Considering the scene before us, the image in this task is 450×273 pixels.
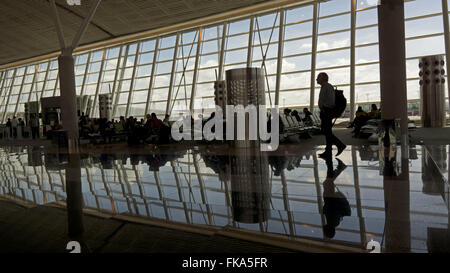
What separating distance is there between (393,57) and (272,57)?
43.7 ft

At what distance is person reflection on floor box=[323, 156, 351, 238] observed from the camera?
2.77 metres

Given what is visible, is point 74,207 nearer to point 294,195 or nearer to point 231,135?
point 294,195

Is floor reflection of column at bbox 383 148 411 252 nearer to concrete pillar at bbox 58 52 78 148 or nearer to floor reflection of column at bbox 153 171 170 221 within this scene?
floor reflection of column at bbox 153 171 170 221

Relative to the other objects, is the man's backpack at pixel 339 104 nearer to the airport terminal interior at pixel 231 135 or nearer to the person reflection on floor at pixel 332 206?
the airport terminal interior at pixel 231 135

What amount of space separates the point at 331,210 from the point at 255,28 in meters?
20.6

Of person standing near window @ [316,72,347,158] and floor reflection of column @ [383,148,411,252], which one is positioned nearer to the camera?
floor reflection of column @ [383,148,411,252]

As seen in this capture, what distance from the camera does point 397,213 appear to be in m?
3.00

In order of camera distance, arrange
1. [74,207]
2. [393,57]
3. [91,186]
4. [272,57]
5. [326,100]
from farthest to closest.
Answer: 1. [272,57]
2. [393,57]
3. [326,100]
4. [91,186]
5. [74,207]

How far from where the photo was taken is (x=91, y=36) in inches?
1051

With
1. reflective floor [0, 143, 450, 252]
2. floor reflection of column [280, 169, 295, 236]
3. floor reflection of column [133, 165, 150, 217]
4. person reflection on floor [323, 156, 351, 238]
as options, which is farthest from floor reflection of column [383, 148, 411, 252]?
floor reflection of column [133, 165, 150, 217]

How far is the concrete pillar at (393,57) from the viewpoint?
8562mm

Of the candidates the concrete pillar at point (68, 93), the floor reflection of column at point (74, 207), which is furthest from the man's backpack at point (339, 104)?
the concrete pillar at point (68, 93)

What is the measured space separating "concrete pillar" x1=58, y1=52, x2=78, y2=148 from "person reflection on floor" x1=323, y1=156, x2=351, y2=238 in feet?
44.5

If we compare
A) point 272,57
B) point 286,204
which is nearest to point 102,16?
point 272,57
